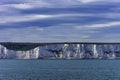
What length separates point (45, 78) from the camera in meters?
93.6

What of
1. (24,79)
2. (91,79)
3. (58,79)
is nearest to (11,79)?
(24,79)

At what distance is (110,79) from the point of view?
9162 centimetres

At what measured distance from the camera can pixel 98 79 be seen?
91000 mm

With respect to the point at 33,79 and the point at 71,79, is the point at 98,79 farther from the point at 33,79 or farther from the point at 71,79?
the point at 33,79

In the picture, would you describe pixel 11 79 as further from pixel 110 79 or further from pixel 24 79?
pixel 110 79

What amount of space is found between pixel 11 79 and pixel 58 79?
350 inches

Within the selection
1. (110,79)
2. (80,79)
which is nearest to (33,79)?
(80,79)

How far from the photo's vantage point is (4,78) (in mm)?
94188

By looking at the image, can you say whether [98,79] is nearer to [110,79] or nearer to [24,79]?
[110,79]

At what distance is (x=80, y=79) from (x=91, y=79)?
2015 mm

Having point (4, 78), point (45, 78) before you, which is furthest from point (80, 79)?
point (4, 78)

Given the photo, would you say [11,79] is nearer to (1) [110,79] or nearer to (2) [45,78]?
(2) [45,78]

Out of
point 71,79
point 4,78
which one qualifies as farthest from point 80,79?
point 4,78

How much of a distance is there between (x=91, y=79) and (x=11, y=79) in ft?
48.8
